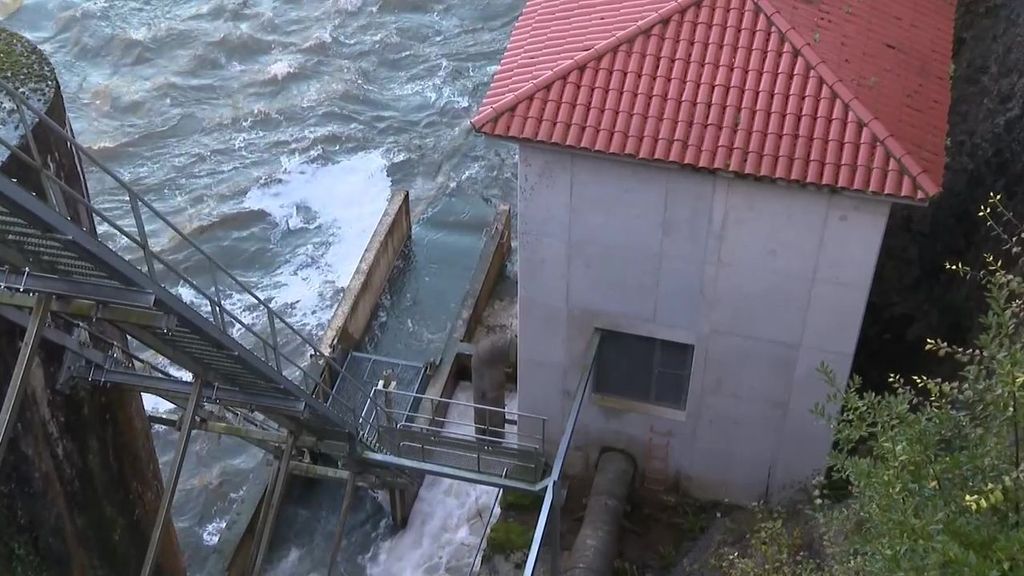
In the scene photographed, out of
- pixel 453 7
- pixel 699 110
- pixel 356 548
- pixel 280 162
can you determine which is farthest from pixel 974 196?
pixel 453 7

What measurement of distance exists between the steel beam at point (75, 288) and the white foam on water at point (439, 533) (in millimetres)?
8013

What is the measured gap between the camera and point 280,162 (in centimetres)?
2838

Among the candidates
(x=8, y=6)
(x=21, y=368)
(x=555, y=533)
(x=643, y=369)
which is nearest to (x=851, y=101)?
(x=643, y=369)

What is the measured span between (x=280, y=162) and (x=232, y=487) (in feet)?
35.2

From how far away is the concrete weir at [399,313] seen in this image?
17.5 m

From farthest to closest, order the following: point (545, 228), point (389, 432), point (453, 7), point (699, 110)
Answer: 1. point (453, 7)
2. point (389, 432)
3. point (545, 228)
4. point (699, 110)

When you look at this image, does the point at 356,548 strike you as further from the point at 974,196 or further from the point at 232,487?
the point at 974,196

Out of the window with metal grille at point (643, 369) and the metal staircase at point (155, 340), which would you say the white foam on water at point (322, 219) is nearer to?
the metal staircase at point (155, 340)

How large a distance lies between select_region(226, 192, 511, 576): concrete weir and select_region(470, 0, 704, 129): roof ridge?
713 cm

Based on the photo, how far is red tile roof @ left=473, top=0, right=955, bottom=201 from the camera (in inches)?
420

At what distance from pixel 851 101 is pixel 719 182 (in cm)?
153

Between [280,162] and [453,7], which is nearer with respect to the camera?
[280,162]

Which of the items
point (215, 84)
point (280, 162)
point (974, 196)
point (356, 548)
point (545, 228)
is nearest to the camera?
A: point (545, 228)

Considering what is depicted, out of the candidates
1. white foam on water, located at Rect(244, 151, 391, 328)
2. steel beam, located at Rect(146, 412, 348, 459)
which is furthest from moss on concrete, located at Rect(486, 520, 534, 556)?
white foam on water, located at Rect(244, 151, 391, 328)
